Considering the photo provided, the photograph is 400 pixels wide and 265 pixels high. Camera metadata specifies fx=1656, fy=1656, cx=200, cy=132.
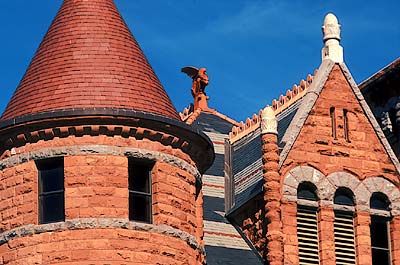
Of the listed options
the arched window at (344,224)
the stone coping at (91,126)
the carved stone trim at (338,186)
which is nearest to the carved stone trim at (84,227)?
the stone coping at (91,126)

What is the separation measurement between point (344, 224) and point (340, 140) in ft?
8.09

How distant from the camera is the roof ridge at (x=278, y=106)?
4959cm

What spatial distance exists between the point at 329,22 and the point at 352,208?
611cm

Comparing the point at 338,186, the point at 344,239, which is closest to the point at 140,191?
the point at 338,186

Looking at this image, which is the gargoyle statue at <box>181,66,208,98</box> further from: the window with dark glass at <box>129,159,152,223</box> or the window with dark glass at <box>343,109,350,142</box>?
the window with dark glass at <box>129,159,152,223</box>

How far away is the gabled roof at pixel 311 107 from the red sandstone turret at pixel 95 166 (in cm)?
442

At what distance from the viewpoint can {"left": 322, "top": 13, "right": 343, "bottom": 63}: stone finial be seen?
47562 mm

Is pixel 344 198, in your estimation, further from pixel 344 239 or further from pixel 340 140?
pixel 340 140

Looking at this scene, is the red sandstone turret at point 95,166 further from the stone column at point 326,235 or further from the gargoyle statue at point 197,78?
the gargoyle statue at point 197,78

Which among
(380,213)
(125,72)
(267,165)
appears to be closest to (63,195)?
(125,72)

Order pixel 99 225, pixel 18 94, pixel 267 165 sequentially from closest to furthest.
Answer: pixel 99 225, pixel 18 94, pixel 267 165

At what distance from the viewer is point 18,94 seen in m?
41.5

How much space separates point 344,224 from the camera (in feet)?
149

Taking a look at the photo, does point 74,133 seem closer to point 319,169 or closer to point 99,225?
point 99,225
